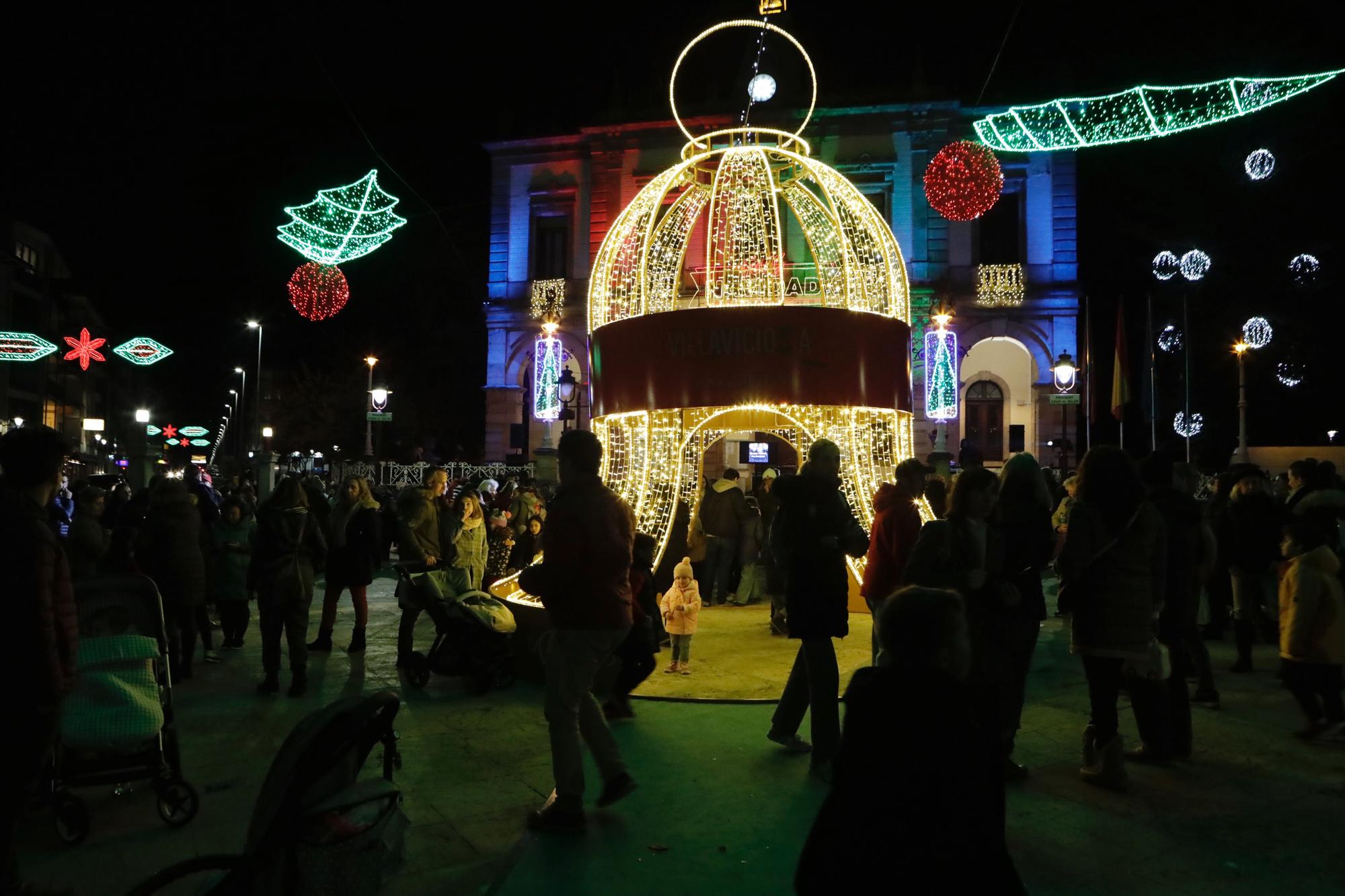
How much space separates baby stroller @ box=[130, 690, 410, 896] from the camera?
254cm

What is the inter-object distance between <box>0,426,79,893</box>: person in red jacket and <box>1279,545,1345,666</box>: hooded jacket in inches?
253

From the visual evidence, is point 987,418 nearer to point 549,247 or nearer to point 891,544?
point 549,247

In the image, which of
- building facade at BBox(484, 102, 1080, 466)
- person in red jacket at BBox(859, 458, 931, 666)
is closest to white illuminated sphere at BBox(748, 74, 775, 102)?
person in red jacket at BBox(859, 458, 931, 666)

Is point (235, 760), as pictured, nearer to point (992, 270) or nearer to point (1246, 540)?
point (1246, 540)

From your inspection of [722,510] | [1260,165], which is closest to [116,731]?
[722,510]

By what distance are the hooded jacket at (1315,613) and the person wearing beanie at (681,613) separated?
389 cm

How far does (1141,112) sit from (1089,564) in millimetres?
12667

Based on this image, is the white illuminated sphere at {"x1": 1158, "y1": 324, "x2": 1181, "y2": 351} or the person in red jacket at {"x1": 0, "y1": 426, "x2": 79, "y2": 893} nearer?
the person in red jacket at {"x1": 0, "y1": 426, "x2": 79, "y2": 893}

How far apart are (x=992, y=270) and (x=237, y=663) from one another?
70.7 feet

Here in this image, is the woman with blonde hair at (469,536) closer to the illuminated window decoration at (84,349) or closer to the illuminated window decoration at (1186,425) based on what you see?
the illuminated window decoration at (1186,425)

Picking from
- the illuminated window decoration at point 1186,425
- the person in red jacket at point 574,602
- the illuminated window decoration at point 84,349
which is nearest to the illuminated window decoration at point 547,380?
the illuminated window decoration at point 84,349

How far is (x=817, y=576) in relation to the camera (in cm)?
484

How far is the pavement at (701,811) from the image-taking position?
3.69 meters

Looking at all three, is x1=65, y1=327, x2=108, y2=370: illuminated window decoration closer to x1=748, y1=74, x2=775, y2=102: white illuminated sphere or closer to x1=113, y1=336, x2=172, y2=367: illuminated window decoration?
x1=113, y1=336, x2=172, y2=367: illuminated window decoration
